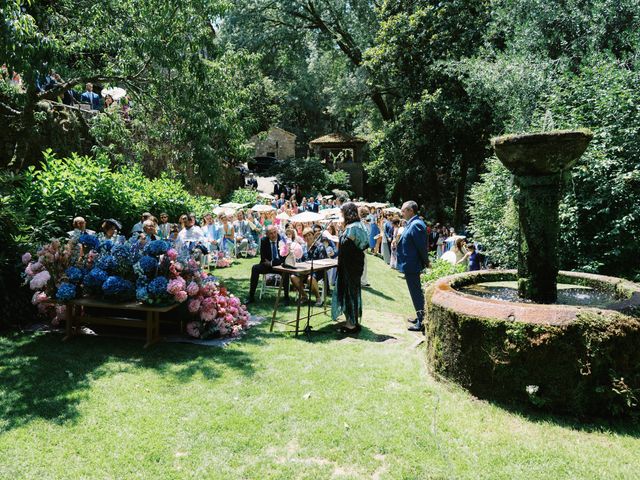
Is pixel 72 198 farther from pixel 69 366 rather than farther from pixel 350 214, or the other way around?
pixel 350 214

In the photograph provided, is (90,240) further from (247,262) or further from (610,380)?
(247,262)

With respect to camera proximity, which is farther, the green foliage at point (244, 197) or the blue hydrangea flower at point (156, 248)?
the green foliage at point (244, 197)

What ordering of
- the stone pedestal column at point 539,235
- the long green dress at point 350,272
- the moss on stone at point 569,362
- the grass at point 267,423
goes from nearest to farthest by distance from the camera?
the grass at point 267,423, the moss on stone at point 569,362, the stone pedestal column at point 539,235, the long green dress at point 350,272

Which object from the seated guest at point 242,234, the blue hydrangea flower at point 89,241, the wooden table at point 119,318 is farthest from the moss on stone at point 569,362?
the seated guest at point 242,234

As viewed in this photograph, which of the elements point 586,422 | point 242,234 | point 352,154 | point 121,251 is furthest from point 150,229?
point 352,154

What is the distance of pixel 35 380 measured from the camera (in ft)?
18.6

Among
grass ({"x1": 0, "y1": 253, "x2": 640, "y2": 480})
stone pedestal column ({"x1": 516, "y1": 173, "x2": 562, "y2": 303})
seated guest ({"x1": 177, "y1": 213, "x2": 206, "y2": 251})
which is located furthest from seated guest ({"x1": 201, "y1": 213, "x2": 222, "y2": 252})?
stone pedestal column ({"x1": 516, "y1": 173, "x2": 562, "y2": 303})

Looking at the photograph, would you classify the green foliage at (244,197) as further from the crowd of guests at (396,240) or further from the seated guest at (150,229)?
the seated guest at (150,229)

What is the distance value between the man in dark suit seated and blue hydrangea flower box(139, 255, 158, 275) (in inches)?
130

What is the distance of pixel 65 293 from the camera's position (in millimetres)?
7031

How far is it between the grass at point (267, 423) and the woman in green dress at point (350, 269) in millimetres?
1394

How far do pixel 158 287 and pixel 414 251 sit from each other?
158 inches

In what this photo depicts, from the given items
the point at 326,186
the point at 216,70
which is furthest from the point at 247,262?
the point at 326,186

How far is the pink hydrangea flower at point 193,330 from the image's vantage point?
7477 mm
